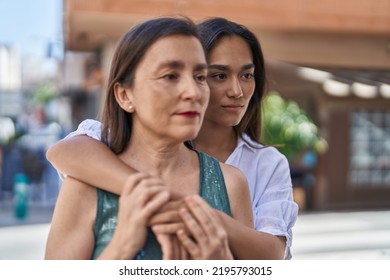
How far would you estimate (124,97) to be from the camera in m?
1.16

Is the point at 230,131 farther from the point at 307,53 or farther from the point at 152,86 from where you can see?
the point at 307,53

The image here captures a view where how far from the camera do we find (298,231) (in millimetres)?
8578

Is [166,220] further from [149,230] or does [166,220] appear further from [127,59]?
[127,59]

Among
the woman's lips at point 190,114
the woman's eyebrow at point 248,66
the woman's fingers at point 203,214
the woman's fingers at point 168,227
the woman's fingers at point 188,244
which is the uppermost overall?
the woman's eyebrow at point 248,66

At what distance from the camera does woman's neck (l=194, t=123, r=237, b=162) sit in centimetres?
157

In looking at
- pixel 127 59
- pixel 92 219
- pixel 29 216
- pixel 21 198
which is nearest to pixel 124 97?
pixel 127 59

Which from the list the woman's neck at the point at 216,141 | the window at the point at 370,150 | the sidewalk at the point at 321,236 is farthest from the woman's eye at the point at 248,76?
the window at the point at 370,150

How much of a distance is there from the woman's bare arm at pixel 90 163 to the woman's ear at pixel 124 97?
0.08m

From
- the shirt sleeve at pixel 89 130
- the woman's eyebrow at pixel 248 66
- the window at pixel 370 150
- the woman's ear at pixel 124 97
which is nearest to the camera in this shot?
the woman's ear at pixel 124 97

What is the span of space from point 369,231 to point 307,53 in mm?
2881

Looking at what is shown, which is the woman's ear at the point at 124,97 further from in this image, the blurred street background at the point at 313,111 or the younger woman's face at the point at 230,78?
the blurred street background at the point at 313,111

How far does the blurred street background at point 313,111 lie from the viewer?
849 cm

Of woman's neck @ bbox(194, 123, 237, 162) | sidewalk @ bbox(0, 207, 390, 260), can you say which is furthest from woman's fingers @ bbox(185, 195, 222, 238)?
sidewalk @ bbox(0, 207, 390, 260)
